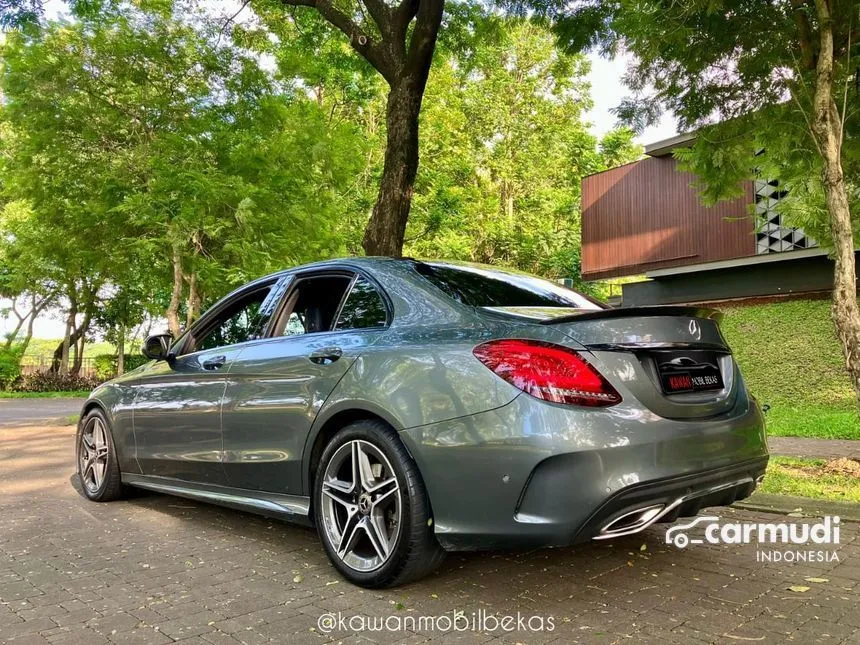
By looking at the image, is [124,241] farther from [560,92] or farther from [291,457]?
[560,92]

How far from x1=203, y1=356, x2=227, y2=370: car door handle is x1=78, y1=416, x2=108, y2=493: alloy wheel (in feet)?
4.83

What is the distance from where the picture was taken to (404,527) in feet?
9.75

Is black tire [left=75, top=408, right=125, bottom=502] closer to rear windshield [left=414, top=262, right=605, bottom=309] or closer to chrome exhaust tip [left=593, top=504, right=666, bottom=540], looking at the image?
rear windshield [left=414, top=262, right=605, bottom=309]

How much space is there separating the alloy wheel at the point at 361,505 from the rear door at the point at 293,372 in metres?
0.27

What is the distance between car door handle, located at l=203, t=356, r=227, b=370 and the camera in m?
4.13

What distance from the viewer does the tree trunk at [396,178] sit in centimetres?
806

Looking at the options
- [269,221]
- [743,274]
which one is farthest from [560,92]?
[269,221]

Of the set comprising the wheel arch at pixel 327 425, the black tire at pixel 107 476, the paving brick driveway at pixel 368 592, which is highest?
the wheel arch at pixel 327 425

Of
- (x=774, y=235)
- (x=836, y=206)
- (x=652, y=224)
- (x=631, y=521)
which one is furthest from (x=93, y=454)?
(x=652, y=224)

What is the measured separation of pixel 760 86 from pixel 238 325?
6517mm

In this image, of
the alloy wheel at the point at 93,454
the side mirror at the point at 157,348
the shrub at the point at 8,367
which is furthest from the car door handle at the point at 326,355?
the shrub at the point at 8,367

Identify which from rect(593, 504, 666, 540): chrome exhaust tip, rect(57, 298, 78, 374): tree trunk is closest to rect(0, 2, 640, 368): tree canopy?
rect(593, 504, 666, 540): chrome exhaust tip

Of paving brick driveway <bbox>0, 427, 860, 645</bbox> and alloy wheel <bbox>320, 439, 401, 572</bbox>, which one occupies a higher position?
alloy wheel <bbox>320, 439, 401, 572</bbox>

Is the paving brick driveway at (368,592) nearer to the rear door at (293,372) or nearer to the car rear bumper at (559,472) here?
the car rear bumper at (559,472)
